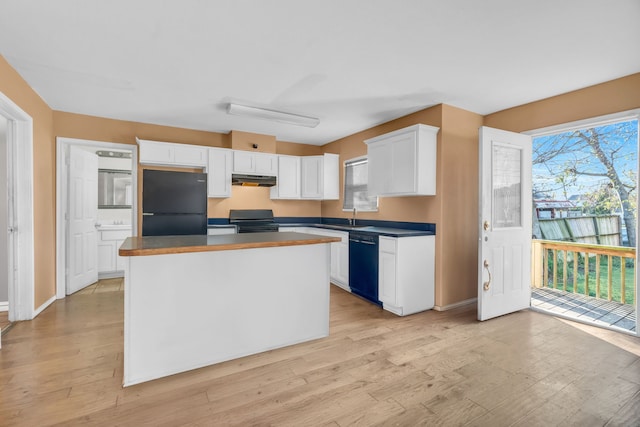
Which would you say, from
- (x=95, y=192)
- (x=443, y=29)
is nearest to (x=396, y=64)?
(x=443, y=29)

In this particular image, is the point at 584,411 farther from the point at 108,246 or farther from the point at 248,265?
the point at 108,246

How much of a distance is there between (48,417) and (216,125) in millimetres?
3987

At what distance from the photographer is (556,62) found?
106 inches

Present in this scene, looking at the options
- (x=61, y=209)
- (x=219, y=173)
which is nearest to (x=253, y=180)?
(x=219, y=173)

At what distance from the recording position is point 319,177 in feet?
18.4

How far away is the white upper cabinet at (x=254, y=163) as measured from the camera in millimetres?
4988

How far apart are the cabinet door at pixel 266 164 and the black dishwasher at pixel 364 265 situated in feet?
6.29

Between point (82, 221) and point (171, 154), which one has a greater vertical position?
point (171, 154)

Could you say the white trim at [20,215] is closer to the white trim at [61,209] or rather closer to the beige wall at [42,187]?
the beige wall at [42,187]

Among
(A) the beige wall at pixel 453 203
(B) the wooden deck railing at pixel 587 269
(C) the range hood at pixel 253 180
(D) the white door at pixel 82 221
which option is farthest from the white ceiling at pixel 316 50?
(B) the wooden deck railing at pixel 587 269

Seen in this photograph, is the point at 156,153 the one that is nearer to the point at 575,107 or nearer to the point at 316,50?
the point at 316,50

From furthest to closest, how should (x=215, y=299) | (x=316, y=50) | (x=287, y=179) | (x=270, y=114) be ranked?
(x=287, y=179)
(x=270, y=114)
(x=316, y=50)
(x=215, y=299)

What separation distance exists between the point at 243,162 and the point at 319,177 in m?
1.40

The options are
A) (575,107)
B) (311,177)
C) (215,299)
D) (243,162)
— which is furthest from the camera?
(311,177)
